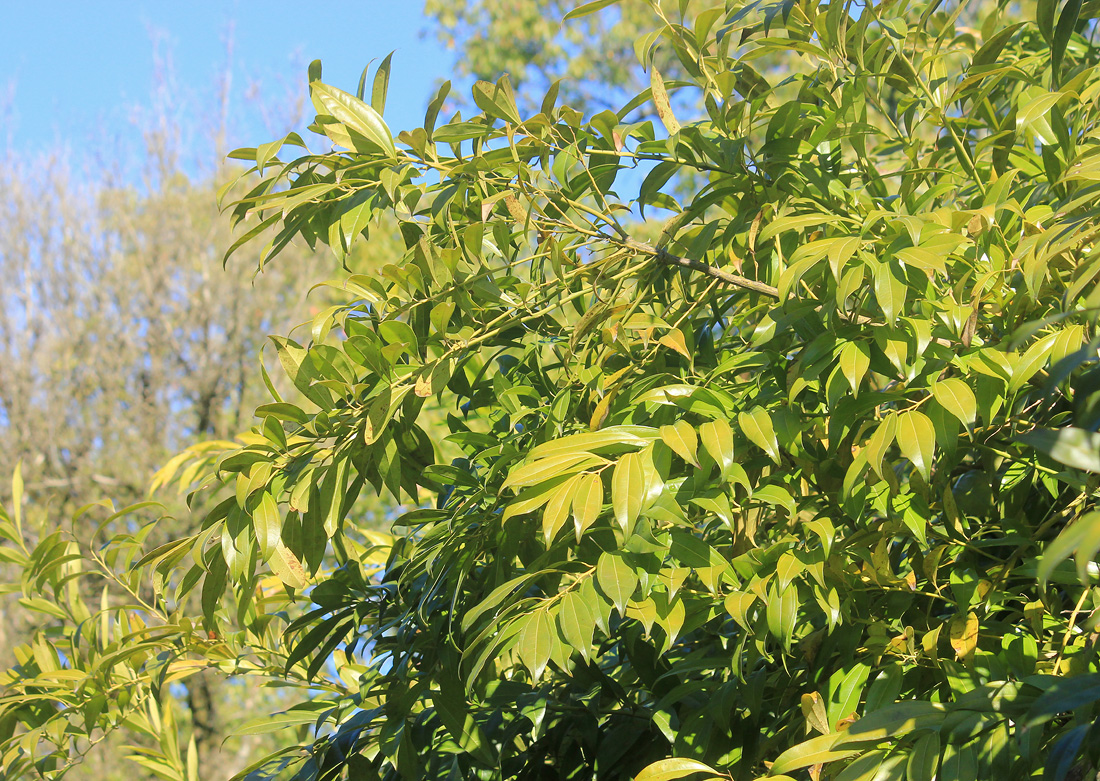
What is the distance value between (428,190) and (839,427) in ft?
1.68

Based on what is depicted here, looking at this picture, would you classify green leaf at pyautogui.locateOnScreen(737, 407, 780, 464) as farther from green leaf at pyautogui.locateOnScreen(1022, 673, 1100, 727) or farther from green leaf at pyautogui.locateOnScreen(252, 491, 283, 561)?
green leaf at pyautogui.locateOnScreen(252, 491, 283, 561)

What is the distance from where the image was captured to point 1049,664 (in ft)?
2.55

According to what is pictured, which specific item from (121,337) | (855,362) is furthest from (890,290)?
(121,337)

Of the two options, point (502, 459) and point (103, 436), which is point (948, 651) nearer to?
point (502, 459)

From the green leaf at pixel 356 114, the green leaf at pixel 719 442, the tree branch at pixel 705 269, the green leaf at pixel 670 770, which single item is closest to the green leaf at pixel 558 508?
the green leaf at pixel 719 442

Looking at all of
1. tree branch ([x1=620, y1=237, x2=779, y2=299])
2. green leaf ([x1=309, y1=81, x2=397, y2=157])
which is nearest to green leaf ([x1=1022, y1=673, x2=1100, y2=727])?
tree branch ([x1=620, y1=237, x2=779, y2=299])

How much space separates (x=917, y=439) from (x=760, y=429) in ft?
0.41

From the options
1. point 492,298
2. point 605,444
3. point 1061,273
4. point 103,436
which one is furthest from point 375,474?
point 103,436

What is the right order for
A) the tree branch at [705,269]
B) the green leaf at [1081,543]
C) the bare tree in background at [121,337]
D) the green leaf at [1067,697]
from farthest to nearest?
A: the bare tree in background at [121,337] < the tree branch at [705,269] < the green leaf at [1067,697] < the green leaf at [1081,543]

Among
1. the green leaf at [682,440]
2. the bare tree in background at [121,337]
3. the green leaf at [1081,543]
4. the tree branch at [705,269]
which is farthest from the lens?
the bare tree in background at [121,337]

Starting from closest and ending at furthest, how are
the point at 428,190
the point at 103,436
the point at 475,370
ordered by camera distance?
the point at 428,190, the point at 475,370, the point at 103,436

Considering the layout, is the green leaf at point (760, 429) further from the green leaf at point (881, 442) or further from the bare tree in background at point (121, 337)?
the bare tree in background at point (121, 337)

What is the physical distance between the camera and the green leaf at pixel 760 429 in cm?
73

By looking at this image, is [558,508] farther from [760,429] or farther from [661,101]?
[661,101]
